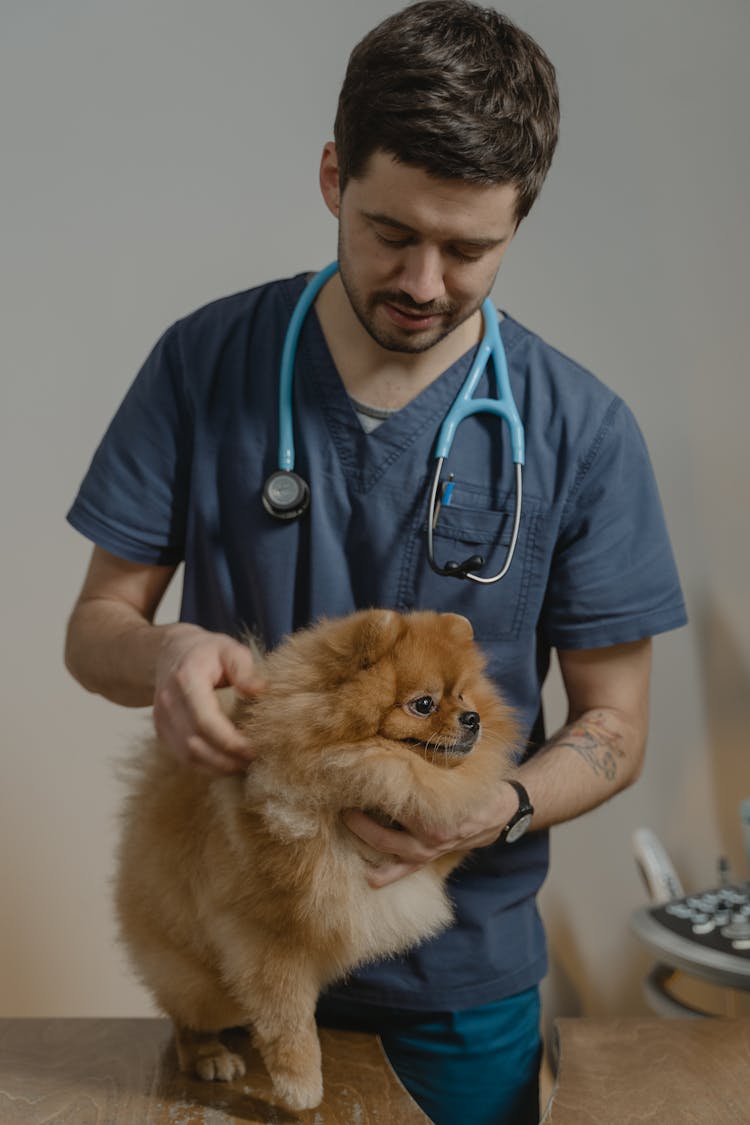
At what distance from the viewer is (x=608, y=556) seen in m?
1.54

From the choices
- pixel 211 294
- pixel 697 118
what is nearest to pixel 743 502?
pixel 697 118

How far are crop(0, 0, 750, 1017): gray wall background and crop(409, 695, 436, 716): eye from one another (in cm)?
149

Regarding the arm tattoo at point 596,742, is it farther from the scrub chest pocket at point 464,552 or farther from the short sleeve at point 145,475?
the short sleeve at point 145,475

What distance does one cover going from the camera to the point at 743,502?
109 inches

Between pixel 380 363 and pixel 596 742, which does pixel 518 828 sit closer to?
pixel 596 742

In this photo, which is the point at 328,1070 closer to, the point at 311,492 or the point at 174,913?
the point at 174,913

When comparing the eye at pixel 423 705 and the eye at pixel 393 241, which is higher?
the eye at pixel 393 241

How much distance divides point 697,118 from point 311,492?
1735mm

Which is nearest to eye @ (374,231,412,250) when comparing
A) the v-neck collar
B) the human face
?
the human face

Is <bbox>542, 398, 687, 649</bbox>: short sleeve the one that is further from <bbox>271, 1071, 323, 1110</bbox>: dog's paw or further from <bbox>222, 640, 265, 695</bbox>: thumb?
<bbox>271, 1071, 323, 1110</bbox>: dog's paw

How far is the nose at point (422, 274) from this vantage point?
131 centimetres

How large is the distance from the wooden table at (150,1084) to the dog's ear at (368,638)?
1.78 ft

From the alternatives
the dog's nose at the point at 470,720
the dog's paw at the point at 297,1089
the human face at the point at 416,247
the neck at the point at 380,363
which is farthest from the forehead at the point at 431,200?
the dog's paw at the point at 297,1089

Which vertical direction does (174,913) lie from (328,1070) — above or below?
above
